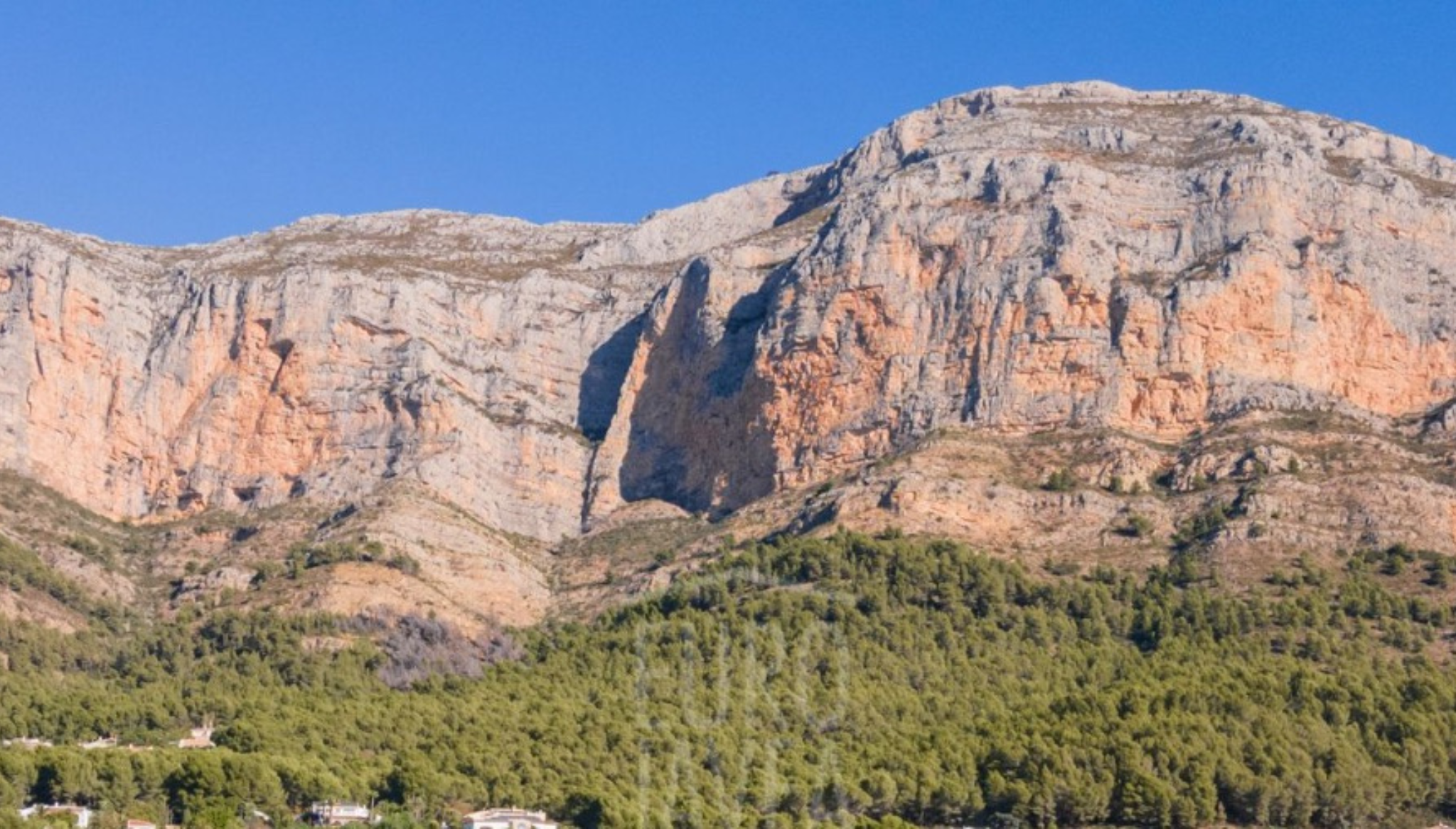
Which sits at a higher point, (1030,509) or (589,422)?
(589,422)

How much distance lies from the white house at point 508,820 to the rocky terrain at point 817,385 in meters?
22.0

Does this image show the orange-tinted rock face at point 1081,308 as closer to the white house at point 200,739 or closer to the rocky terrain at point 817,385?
the rocky terrain at point 817,385

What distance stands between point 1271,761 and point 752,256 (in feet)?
176

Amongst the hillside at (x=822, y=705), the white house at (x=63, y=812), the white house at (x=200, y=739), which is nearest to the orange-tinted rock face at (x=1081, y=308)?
the hillside at (x=822, y=705)

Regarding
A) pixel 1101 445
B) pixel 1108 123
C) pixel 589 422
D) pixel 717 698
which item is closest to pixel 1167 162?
pixel 1108 123

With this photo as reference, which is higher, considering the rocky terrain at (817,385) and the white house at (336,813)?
the rocky terrain at (817,385)

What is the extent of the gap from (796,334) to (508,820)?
40783 millimetres

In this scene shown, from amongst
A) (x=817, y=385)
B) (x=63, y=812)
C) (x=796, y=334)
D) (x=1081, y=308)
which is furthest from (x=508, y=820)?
(x=1081, y=308)

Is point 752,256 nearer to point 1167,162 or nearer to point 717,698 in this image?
point 1167,162

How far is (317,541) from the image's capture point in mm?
114312

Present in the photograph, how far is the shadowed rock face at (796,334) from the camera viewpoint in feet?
381

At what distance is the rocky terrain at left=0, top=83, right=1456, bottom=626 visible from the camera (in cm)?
10981

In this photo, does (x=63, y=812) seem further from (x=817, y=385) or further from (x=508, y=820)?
(x=817, y=385)

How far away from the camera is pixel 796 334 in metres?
121
